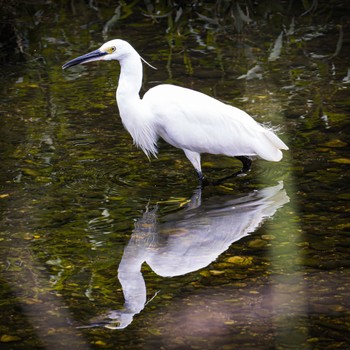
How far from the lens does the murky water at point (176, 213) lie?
13.1 ft

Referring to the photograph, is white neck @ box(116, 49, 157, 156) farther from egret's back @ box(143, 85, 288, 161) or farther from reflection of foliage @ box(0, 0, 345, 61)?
reflection of foliage @ box(0, 0, 345, 61)

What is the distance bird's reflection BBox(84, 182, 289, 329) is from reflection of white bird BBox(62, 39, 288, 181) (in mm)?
333

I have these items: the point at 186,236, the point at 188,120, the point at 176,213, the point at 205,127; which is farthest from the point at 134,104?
the point at 186,236

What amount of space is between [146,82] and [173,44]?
4.60ft

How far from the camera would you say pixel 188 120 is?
5.92 m

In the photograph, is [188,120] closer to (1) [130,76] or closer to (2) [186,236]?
(1) [130,76]

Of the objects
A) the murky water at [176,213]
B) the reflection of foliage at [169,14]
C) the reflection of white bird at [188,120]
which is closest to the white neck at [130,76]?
the reflection of white bird at [188,120]

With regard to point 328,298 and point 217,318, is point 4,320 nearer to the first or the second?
point 217,318

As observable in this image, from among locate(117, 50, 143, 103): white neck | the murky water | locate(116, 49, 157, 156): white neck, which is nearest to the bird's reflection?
the murky water

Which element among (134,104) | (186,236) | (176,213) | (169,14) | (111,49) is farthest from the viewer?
(169,14)

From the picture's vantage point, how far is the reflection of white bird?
19.3ft

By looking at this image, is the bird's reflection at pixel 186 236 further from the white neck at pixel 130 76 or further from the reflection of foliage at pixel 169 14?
the reflection of foliage at pixel 169 14

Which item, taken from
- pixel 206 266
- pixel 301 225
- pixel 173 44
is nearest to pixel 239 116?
pixel 301 225

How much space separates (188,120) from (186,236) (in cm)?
110
